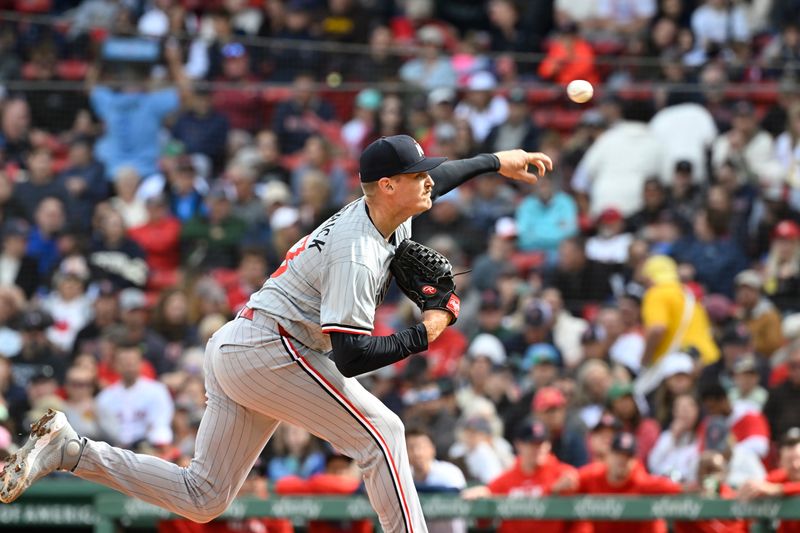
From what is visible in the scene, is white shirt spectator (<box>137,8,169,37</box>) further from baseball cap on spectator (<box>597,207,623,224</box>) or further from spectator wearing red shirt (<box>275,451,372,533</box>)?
spectator wearing red shirt (<box>275,451,372,533</box>)

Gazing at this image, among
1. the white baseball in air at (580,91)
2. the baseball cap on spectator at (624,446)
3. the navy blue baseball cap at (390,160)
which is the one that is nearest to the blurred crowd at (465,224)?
the baseball cap on spectator at (624,446)

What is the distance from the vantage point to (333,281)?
4812 mm

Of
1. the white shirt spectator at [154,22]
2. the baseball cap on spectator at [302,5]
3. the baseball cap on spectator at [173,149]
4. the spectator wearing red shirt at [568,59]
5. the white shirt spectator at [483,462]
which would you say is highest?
the spectator wearing red shirt at [568,59]

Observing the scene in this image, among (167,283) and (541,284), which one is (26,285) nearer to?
(167,283)

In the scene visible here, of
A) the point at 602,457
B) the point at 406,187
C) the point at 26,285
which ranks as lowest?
the point at 26,285

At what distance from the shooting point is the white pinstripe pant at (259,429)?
197 inches

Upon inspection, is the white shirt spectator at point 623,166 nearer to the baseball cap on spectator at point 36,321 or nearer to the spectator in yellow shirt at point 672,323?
the spectator in yellow shirt at point 672,323

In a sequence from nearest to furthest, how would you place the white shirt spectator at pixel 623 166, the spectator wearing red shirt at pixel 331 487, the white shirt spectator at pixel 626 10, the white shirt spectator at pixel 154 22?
the spectator wearing red shirt at pixel 331 487, the white shirt spectator at pixel 623 166, the white shirt spectator at pixel 626 10, the white shirt spectator at pixel 154 22

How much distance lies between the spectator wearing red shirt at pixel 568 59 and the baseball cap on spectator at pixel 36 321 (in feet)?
13.5

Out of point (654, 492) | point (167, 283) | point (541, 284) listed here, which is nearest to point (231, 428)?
point (654, 492)

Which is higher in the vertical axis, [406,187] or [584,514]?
[406,187]

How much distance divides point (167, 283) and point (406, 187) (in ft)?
22.0

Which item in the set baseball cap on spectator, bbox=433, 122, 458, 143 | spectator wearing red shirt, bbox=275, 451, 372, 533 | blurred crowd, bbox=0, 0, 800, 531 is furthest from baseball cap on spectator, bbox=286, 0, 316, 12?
spectator wearing red shirt, bbox=275, 451, 372, 533

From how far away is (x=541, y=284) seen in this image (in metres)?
10.5
